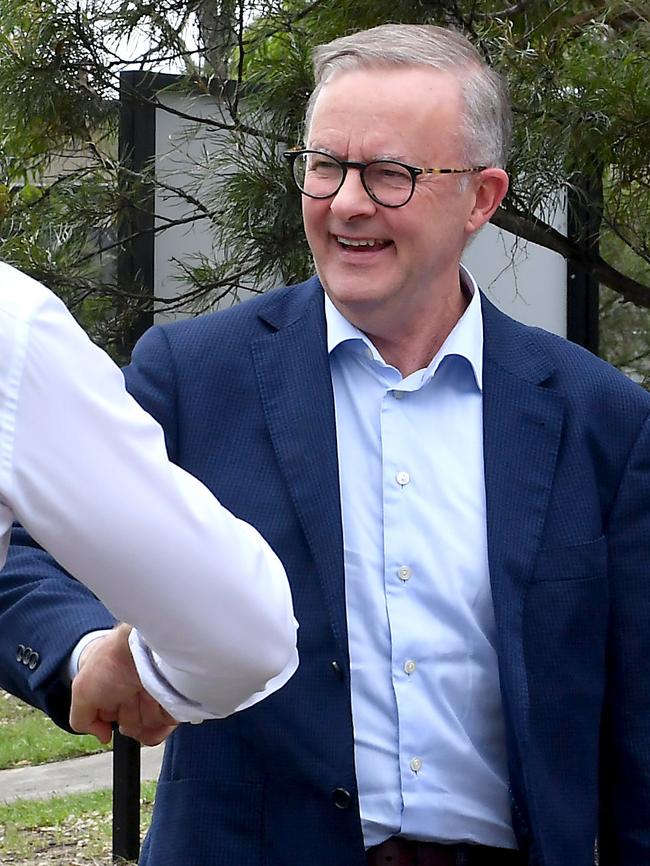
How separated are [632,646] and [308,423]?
0.69m

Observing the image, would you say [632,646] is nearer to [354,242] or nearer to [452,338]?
[452,338]

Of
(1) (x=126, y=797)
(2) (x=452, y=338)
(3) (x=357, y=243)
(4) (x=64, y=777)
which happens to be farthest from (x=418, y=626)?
(4) (x=64, y=777)

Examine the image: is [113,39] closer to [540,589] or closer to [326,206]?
[326,206]

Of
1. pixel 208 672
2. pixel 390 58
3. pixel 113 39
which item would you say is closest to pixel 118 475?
pixel 208 672

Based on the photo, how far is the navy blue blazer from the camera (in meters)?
2.22

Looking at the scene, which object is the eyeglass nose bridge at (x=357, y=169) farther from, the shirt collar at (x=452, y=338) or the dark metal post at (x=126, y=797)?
the dark metal post at (x=126, y=797)

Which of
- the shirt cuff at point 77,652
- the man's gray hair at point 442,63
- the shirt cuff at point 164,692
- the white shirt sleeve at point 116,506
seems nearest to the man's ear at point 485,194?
the man's gray hair at point 442,63

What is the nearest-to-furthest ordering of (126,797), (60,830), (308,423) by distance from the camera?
1. (308,423)
2. (126,797)
3. (60,830)

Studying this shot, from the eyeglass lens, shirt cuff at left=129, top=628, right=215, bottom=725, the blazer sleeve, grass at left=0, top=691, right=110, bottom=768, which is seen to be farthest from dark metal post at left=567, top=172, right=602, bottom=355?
grass at left=0, top=691, right=110, bottom=768

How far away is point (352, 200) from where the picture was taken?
8.08 ft

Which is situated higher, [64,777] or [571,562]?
[571,562]

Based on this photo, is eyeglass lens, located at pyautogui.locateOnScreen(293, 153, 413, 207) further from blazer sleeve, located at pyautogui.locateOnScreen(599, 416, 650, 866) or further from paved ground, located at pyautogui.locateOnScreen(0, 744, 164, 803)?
paved ground, located at pyautogui.locateOnScreen(0, 744, 164, 803)

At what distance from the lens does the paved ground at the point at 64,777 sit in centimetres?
667

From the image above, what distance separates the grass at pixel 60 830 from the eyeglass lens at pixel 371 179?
3727mm
